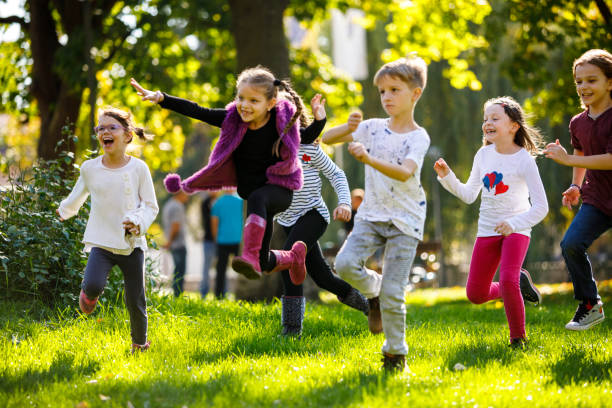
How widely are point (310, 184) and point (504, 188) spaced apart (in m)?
1.57

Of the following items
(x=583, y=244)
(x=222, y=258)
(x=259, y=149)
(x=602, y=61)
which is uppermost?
(x=602, y=61)

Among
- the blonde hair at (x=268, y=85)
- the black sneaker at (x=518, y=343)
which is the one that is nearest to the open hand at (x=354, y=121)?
the blonde hair at (x=268, y=85)

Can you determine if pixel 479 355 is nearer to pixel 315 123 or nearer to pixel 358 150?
pixel 358 150

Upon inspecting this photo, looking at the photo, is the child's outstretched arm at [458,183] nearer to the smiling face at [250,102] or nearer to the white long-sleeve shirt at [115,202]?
the smiling face at [250,102]

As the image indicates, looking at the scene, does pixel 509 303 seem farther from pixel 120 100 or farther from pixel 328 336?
pixel 120 100

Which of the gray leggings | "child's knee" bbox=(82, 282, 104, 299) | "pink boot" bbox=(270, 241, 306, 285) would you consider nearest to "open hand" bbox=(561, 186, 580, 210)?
"pink boot" bbox=(270, 241, 306, 285)

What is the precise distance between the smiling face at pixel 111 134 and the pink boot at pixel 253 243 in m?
1.14

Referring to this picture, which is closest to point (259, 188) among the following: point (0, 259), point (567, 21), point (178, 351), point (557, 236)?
point (178, 351)

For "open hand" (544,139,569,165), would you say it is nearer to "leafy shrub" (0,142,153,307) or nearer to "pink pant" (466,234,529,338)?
"pink pant" (466,234,529,338)

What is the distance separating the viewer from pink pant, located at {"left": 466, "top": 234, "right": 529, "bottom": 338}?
5276mm

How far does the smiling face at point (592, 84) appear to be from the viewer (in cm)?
545

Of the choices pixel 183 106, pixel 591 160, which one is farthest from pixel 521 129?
pixel 183 106

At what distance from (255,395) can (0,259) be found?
3.44 meters

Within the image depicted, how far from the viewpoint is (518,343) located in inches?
211
